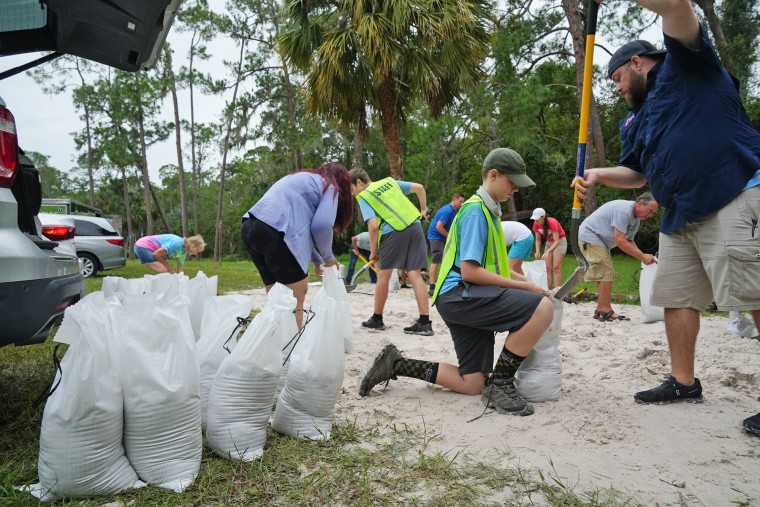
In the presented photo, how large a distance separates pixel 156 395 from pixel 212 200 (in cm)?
5121

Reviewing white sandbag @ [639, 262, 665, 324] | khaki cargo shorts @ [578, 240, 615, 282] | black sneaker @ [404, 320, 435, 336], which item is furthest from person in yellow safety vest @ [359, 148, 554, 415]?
khaki cargo shorts @ [578, 240, 615, 282]

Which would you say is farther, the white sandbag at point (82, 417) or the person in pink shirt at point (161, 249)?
the person in pink shirt at point (161, 249)

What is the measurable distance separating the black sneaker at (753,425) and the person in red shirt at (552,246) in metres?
5.03

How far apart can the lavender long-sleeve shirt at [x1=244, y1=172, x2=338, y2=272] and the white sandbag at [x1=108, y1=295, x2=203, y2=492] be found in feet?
5.01

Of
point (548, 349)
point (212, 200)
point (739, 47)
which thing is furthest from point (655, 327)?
point (212, 200)

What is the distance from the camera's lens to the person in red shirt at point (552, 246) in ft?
25.5

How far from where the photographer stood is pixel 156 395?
176 cm

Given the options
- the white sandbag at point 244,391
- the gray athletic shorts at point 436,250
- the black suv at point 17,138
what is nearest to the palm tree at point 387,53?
the gray athletic shorts at point 436,250

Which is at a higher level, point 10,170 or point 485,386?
point 10,170

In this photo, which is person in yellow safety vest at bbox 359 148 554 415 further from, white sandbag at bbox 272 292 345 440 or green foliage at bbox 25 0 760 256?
green foliage at bbox 25 0 760 256

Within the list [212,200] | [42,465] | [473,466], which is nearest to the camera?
[42,465]

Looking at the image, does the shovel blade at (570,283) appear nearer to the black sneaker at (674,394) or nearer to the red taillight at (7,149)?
the black sneaker at (674,394)

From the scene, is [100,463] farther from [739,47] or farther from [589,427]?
[739,47]

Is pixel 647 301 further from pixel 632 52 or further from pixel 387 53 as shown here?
pixel 387 53
